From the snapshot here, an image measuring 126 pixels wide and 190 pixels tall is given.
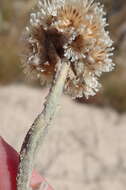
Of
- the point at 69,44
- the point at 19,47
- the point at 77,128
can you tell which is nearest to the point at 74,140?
the point at 77,128

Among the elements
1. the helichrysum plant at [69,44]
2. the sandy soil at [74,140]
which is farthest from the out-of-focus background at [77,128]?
the helichrysum plant at [69,44]

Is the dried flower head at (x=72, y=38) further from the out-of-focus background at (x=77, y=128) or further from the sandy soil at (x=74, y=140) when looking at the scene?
the sandy soil at (x=74, y=140)

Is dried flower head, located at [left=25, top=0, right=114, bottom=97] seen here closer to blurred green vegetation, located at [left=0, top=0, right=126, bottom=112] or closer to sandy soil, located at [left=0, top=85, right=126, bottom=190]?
sandy soil, located at [left=0, top=85, right=126, bottom=190]

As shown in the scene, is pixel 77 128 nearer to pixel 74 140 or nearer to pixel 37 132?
pixel 74 140

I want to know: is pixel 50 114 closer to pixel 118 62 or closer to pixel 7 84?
pixel 7 84

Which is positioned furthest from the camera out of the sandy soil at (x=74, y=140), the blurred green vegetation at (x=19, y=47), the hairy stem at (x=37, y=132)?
the blurred green vegetation at (x=19, y=47)
